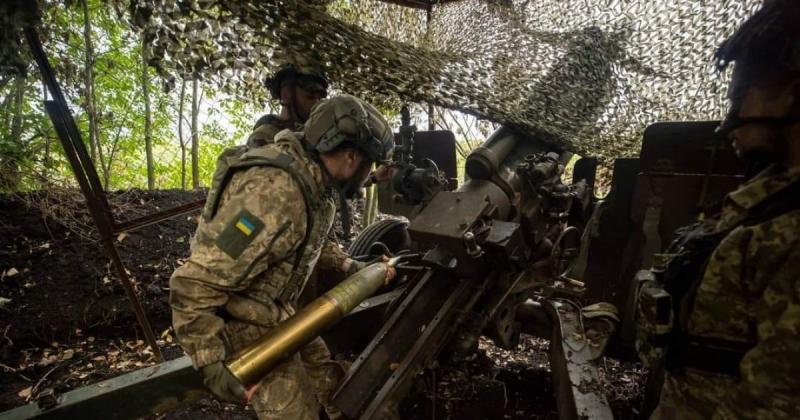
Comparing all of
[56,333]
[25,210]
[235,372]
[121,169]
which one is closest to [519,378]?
[235,372]

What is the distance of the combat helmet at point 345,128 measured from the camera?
6.63 feet

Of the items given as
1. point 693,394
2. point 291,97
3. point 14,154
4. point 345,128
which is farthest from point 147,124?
point 693,394

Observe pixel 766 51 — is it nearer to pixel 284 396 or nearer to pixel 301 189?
pixel 301 189

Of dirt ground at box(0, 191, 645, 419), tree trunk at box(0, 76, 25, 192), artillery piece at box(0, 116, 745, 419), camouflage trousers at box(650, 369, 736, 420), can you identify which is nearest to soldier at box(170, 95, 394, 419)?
artillery piece at box(0, 116, 745, 419)

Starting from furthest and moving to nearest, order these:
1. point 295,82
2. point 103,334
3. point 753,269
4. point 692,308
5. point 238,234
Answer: point 103,334, point 295,82, point 238,234, point 692,308, point 753,269

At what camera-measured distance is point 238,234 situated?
177 centimetres

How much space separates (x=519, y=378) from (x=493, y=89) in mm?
2689

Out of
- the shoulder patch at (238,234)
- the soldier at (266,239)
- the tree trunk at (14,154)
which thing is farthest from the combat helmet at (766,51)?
the tree trunk at (14,154)

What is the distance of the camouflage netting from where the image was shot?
85.9 inches

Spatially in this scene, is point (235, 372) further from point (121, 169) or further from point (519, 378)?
point (121, 169)

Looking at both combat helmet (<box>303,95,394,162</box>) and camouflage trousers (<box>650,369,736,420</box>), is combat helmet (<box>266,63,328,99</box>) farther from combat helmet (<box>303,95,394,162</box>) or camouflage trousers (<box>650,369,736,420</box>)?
camouflage trousers (<box>650,369,736,420</box>)

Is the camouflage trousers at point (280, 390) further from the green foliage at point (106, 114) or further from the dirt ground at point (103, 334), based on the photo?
the green foliage at point (106, 114)

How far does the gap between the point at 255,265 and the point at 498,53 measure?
381cm

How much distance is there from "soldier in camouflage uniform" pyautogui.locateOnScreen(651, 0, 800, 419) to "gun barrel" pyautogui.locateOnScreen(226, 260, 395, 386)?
151 cm
